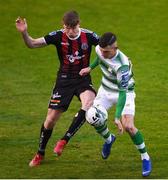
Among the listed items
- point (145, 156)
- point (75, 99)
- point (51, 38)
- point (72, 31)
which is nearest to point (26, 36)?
point (51, 38)

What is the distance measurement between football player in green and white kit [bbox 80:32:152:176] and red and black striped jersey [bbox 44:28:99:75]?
0.36m

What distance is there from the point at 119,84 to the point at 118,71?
0.74 ft

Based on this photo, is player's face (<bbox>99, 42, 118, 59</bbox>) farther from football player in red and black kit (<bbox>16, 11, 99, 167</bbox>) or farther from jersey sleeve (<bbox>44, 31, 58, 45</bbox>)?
jersey sleeve (<bbox>44, 31, 58, 45</bbox>)

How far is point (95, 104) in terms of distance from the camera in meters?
12.9

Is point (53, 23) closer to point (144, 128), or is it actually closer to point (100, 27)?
point (100, 27)

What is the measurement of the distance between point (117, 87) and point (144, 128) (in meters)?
3.27

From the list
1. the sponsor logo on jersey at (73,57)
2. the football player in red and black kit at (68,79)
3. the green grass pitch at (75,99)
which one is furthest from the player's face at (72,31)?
the green grass pitch at (75,99)

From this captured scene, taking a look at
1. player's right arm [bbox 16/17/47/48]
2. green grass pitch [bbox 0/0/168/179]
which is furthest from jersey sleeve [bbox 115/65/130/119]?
player's right arm [bbox 16/17/47/48]

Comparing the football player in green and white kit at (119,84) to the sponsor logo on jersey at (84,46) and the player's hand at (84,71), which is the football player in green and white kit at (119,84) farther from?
the sponsor logo on jersey at (84,46)

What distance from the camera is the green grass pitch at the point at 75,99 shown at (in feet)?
42.6

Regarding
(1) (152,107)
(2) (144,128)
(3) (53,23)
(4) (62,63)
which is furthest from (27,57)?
(4) (62,63)

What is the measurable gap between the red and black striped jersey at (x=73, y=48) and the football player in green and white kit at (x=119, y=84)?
0.36 meters

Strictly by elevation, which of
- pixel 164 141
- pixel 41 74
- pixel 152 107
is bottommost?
pixel 41 74

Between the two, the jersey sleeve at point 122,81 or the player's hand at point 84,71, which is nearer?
the jersey sleeve at point 122,81
